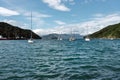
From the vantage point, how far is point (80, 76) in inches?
907

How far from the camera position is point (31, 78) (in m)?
21.7

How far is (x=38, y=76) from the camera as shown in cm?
2272

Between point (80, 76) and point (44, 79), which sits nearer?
point (44, 79)

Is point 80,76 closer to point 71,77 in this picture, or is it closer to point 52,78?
point 71,77

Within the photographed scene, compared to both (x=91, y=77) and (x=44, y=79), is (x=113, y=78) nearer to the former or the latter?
(x=91, y=77)

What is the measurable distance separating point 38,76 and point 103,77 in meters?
6.69

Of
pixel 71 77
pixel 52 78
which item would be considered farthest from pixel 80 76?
pixel 52 78

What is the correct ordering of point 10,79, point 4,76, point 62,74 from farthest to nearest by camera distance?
point 62,74, point 4,76, point 10,79

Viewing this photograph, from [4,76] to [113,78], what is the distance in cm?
1112

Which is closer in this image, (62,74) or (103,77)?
(103,77)

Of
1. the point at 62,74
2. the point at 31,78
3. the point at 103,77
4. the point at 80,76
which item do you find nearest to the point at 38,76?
the point at 31,78

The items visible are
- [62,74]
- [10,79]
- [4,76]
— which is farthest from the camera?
[62,74]

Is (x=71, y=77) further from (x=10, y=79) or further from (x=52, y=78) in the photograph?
(x=10, y=79)

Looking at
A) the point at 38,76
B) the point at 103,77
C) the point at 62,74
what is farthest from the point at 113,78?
the point at 38,76
